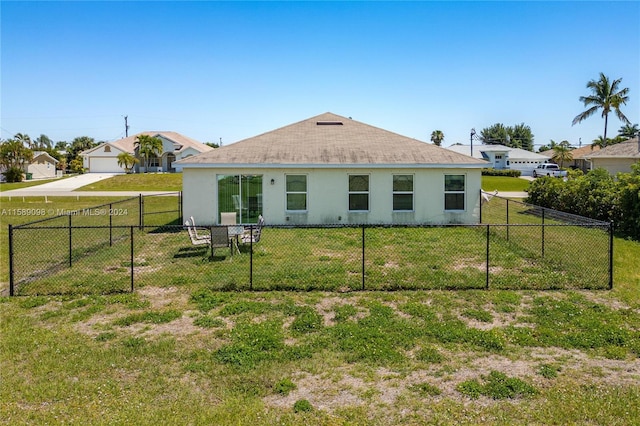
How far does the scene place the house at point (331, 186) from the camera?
17.9 metres

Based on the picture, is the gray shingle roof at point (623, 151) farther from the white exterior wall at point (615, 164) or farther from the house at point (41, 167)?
the house at point (41, 167)

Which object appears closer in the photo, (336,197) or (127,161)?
(336,197)

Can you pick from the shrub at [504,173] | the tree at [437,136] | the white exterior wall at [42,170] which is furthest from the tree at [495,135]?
the white exterior wall at [42,170]

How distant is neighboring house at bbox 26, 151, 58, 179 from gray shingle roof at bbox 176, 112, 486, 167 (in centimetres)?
5347

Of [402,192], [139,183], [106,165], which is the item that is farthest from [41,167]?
[402,192]

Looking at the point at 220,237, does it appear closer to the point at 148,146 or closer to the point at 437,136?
the point at 148,146

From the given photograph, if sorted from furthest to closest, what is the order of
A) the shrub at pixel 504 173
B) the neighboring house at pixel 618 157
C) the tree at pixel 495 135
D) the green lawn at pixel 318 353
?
the tree at pixel 495 135 → the shrub at pixel 504 173 → the neighboring house at pixel 618 157 → the green lawn at pixel 318 353

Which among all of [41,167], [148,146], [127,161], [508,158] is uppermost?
[148,146]

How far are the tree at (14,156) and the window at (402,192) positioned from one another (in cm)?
4877

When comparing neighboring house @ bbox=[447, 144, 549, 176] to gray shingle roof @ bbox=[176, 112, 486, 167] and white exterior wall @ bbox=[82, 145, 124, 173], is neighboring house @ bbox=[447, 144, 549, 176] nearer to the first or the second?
white exterior wall @ bbox=[82, 145, 124, 173]

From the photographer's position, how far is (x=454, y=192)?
18719mm

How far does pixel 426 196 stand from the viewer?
18.6m

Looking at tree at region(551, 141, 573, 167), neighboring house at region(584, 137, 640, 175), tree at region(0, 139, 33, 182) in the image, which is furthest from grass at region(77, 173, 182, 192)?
tree at region(551, 141, 573, 167)

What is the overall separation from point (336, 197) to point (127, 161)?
45.9 m
